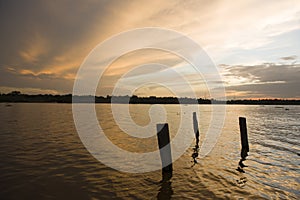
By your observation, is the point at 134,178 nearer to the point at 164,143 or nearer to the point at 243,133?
the point at 164,143

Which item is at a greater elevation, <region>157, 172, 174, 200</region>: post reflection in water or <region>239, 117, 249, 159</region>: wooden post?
<region>239, 117, 249, 159</region>: wooden post

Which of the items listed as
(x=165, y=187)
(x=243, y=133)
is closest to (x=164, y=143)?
(x=165, y=187)

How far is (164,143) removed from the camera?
10.6 m

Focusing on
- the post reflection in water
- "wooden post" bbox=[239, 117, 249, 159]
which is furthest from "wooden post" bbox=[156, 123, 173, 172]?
"wooden post" bbox=[239, 117, 249, 159]

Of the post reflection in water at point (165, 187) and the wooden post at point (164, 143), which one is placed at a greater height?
the wooden post at point (164, 143)

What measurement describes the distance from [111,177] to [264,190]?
678cm

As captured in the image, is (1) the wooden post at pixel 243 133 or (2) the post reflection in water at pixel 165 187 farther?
(1) the wooden post at pixel 243 133

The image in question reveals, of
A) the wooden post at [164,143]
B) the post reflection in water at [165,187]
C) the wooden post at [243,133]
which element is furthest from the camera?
the wooden post at [243,133]

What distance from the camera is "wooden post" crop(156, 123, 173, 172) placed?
10.6 metres

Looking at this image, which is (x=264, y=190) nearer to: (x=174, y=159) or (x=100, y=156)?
(x=174, y=159)

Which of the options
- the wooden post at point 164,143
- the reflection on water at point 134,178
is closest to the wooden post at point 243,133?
the reflection on water at point 134,178

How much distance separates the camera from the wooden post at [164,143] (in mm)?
10641

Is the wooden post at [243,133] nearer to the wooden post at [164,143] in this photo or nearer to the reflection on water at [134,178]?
the reflection on water at [134,178]

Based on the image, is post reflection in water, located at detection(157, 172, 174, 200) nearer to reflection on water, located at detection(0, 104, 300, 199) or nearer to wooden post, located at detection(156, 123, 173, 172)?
reflection on water, located at detection(0, 104, 300, 199)
